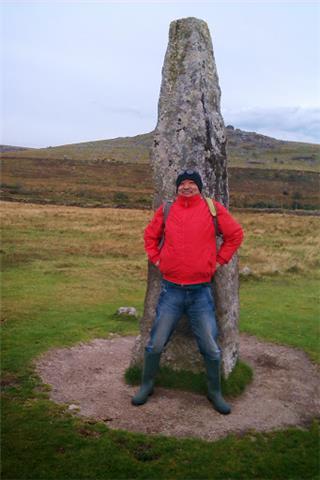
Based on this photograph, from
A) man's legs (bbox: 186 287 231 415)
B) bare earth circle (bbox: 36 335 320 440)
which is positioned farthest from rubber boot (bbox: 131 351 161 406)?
man's legs (bbox: 186 287 231 415)

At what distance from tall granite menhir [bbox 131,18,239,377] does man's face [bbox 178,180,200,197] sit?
1071 millimetres

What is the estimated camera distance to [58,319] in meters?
13.6

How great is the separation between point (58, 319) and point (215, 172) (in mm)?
6555

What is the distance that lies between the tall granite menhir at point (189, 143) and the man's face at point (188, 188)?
107 centimetres

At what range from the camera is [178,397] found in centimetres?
880

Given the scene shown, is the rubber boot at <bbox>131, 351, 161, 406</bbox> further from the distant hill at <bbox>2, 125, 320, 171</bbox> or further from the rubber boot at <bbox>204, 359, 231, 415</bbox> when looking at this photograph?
the distant hill at <bbox>2, 125, 320, 171</bbox>

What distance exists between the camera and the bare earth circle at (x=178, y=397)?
789 centimetres

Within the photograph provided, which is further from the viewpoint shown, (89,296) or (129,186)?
(129,186)

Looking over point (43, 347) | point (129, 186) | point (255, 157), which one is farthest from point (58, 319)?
point (255, 157)

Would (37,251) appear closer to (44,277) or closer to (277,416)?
(44,277)

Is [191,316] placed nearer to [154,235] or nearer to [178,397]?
[154,235]

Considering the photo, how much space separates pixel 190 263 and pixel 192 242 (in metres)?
0.33

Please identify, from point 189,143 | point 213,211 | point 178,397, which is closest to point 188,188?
point 213,211

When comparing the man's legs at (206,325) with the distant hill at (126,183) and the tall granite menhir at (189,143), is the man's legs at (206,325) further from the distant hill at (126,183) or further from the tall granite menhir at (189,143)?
the distant hill at (126,183)
